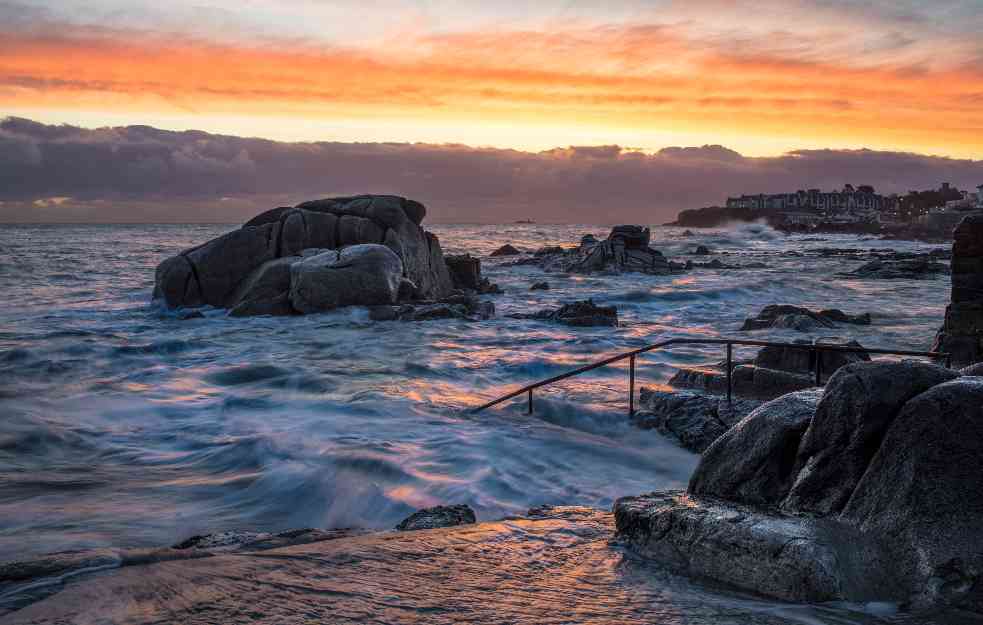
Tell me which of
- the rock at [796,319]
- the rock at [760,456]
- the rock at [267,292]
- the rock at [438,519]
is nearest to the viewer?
the rock at [760,456]

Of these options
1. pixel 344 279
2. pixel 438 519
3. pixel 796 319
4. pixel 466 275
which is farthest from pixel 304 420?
pixel 466 275

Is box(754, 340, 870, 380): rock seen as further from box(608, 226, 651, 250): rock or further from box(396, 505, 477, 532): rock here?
box(608, 226, 651, 250): rock

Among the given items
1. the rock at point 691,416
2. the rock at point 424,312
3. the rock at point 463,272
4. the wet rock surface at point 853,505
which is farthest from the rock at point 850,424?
the rock at point 463,272

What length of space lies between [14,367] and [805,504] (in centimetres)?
1526

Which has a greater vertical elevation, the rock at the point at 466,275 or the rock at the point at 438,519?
the rock at the point at 466,275

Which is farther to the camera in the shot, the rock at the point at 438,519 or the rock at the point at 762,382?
the rock at the point at 762,382

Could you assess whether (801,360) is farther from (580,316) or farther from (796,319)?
(580,316)

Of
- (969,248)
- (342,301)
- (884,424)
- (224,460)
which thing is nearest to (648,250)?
(342,301)

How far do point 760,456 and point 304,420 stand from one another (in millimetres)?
7727

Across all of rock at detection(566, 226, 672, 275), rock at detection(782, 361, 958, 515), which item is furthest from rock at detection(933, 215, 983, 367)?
rock at detection(566, 226, 672, 275)

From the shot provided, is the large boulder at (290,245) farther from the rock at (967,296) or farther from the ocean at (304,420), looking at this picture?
the rock at (967,296)

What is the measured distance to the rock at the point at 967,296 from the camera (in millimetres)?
11727

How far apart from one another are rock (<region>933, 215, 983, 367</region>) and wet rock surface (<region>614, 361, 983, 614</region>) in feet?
27.2

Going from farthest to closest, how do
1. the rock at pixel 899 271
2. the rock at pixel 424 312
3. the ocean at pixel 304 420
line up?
the rock at pixel 899 271
the rock at pixel 424 312
the ocean at pixel 304 420
